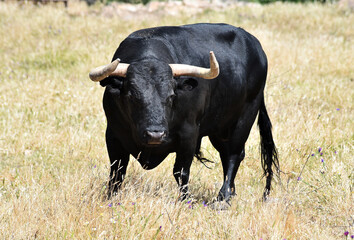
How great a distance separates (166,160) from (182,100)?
5.42 ft

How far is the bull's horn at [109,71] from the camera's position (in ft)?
12.6

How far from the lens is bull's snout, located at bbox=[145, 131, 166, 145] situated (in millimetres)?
3752

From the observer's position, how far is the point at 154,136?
375 cm

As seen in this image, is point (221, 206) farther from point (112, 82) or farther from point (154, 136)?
point (112, 82)

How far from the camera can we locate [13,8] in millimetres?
13242

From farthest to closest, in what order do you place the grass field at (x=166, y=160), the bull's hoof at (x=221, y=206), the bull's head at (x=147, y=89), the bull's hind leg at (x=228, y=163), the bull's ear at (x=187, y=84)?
1. the bull's hind leg at (x=228, y=163)
2. the bull's hoof at (x=221, y=206)
3. the bull's ear at (x=187, y=84)
4. the bull's head at (x=147, y=89)
5. the grass field at (x=166, y=160)

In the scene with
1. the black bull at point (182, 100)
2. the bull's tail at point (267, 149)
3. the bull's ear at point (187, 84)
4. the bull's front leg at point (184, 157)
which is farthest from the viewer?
the bull's tail at point (267, 149)

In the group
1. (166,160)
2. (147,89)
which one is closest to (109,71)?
(147,89)

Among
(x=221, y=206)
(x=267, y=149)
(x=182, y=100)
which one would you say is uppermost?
(x=182, y=100)

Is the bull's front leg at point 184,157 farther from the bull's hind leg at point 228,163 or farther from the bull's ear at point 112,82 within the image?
the bull's ear at point 112,82

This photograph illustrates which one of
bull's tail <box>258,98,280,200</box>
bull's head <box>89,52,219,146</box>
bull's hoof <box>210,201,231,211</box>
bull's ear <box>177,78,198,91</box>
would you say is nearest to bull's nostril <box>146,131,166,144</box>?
bull's head <box>89,52,219,146</box>

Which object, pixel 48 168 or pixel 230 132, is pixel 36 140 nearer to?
pixel 48 168

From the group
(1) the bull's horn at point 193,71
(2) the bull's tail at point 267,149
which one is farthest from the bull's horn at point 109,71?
(2) the bull's tail at point 267,149

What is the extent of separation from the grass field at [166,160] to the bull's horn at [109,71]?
0.80 meters
